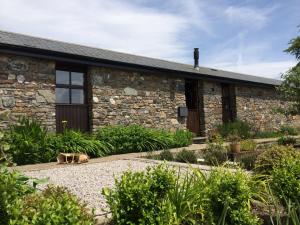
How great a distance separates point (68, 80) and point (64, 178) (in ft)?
17.4

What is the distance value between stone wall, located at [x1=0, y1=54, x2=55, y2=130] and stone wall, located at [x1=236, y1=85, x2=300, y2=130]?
9.28 meters

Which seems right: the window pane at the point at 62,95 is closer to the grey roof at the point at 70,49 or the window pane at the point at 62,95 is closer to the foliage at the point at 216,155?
the grey roof at the point at 70,49

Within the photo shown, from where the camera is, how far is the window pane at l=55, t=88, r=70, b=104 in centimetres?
1081

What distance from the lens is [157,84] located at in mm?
13305

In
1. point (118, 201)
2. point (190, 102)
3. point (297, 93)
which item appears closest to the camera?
point (118, 201)

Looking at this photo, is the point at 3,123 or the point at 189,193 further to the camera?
the point at 3,123

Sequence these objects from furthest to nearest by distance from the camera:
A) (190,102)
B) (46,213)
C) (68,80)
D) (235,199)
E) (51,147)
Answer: (190,102) → (68,80) → (51,147) → (235,199) → (46,213)

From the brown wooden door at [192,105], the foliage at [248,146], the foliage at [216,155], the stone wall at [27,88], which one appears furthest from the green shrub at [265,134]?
the stone wall at [27,88]

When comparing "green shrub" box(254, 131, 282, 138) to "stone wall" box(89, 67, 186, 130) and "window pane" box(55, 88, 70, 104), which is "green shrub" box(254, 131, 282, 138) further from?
"window pane" box(55, 88, 70, 104)

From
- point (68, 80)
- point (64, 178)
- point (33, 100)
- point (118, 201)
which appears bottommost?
point (64, 178)

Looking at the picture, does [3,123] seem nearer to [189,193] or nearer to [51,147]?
[51,147]

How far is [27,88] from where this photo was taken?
9930 mm

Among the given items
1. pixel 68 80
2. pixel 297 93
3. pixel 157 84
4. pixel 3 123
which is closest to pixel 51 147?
pixel 3 123

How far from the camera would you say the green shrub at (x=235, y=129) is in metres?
14.7
